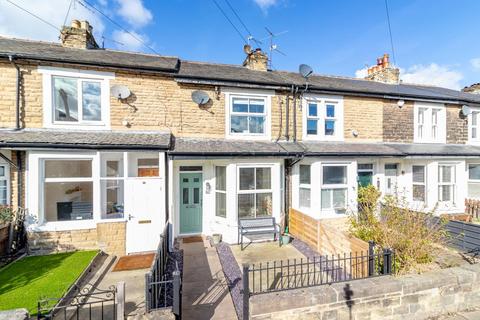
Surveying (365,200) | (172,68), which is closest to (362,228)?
(365,200)

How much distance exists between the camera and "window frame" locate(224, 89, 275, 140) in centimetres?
934

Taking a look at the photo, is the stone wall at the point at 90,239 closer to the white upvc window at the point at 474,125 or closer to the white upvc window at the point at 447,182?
the white upvc window at the point at 447,182

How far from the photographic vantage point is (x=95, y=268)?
6.45 metres

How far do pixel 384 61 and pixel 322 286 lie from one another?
1409 centimetres

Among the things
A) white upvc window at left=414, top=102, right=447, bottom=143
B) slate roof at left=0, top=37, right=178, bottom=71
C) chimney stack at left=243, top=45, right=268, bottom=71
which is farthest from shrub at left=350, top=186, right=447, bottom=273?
chimney stack at left=243, top=45, right=268, bottom=71

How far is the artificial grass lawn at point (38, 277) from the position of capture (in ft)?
15.5

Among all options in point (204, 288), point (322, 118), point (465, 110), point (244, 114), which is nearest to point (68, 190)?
point (204, 288)

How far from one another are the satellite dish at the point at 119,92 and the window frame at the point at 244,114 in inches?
142

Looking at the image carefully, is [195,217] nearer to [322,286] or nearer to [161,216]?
[161,216]

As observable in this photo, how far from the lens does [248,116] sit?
9602 mm

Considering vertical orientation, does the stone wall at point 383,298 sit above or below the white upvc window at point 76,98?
below

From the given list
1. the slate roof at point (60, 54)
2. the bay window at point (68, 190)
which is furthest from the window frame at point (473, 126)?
the bay window at point (68, 190)

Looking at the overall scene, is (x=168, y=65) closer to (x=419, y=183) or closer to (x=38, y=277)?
(x=38, y=277)

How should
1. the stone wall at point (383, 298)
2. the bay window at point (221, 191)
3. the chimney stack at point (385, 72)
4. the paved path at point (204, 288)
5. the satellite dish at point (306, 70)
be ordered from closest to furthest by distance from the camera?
the stone wall at point (383, 298) < the paved path at point (204, 288) < the bay window at point (221, 191) < the satellite dish at point (306, 70) < the chimney stack at point (385, 72)
